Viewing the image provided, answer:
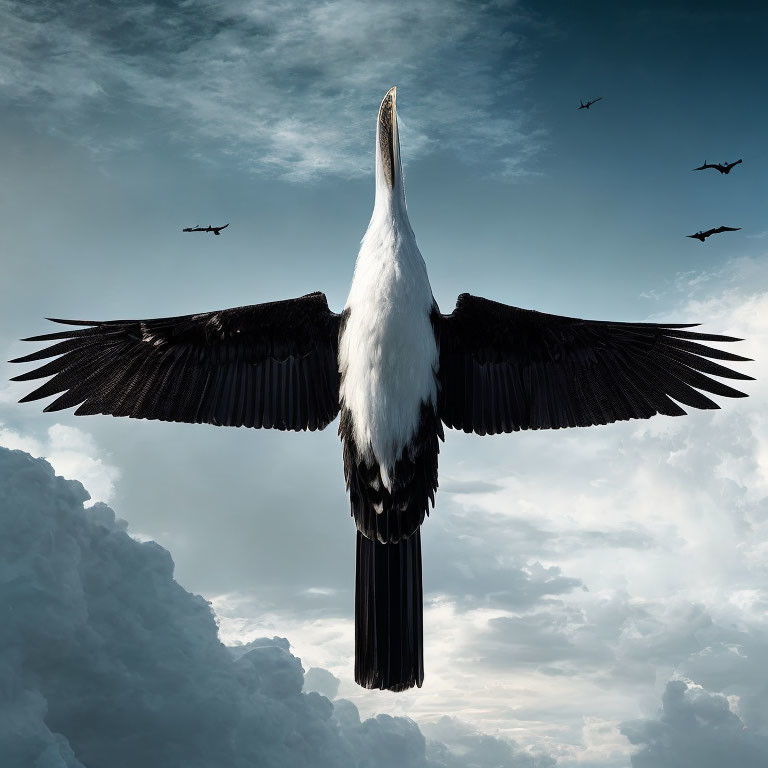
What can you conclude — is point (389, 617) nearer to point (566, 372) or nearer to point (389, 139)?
point (566, 372)

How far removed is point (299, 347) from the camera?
9.23 metres

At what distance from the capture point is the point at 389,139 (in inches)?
325

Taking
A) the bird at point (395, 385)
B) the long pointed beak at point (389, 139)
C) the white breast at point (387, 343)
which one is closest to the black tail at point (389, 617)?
the bird at point (395, 385)

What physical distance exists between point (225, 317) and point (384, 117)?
2.99 meters

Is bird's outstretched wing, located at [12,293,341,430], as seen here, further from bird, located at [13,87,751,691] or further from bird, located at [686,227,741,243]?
bird, located at [686,227,741,243]

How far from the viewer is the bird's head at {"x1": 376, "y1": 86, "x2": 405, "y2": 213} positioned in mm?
8102

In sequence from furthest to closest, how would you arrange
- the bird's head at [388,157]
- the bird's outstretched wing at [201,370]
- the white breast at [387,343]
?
the bird's outstretched wing at [201,370] → the bird's head at [388,157] → the white breast at [387,343]

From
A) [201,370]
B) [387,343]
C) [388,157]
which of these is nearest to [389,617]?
[387,343]

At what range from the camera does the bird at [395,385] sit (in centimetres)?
816

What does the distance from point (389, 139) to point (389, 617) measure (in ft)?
16.5

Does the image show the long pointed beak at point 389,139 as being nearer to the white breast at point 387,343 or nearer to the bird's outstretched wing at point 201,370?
the white breast at point 387,343

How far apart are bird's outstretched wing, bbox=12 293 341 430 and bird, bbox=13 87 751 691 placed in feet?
0.05

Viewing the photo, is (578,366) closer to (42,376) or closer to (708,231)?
(708,231)

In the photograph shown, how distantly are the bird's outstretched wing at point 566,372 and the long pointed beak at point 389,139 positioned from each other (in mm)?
2056
